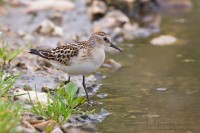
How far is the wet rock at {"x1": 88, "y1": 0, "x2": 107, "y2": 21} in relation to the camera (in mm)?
15172

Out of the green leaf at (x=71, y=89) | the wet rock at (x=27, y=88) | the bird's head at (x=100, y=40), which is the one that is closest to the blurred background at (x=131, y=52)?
the wet rock at (x=27, y=88)

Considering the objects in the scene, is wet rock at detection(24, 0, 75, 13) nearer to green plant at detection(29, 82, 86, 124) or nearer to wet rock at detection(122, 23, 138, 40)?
A: wet rock at detection(122, 23, 138, 40)

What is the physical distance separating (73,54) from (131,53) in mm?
3801

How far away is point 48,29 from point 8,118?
24.1 ft

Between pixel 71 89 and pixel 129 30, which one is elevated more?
pixel 71 89

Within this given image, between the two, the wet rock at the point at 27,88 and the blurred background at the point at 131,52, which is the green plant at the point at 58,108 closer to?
the blurred background at the point at 131,52

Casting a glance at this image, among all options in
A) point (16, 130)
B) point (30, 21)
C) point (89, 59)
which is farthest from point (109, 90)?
point (30, 21)

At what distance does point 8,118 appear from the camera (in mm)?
6434

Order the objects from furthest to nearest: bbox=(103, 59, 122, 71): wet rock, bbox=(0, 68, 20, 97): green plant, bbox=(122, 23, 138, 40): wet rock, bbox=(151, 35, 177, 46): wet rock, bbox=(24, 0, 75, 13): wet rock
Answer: bbox=(24, 0, 75, 13): wet rock < bbox=(122, 23, 138, 40): wet rock < bbox=(151, 35, 177, 46): wet rock < bbox=(103, 59, 122, 71): wet rock < bbox=(0, 68, 20, 97): green plant

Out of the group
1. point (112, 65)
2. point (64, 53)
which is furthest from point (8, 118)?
point (112, 65)

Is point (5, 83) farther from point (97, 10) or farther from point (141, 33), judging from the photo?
point (97, 10)

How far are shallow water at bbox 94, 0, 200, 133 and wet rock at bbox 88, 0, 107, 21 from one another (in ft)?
5.20

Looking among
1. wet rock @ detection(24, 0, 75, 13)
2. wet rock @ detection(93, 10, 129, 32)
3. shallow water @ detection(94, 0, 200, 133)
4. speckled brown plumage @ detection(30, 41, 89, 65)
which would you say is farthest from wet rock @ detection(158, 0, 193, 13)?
speckled brown plumage @ detection(30, 41, 89, 65)

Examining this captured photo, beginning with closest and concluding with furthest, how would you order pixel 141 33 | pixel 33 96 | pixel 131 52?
pixel 33 96
pixel 131 52
pixel 141 33
